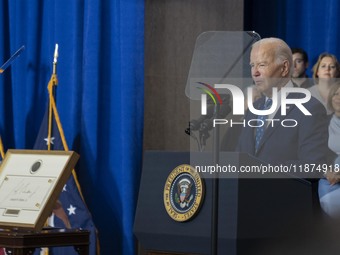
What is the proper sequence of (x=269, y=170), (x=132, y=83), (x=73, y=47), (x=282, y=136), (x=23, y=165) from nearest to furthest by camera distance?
(x=269, y=170), (x=282, y=136), (x=23, y=165), (x=132, y=83), (x=73, y=47)

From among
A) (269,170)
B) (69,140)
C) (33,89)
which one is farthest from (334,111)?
(33,89)

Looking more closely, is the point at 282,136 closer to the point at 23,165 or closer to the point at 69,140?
the point at 23,165

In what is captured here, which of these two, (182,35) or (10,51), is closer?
(182,35)

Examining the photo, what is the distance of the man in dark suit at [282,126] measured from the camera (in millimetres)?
3811

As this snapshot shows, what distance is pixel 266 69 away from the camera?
397cm

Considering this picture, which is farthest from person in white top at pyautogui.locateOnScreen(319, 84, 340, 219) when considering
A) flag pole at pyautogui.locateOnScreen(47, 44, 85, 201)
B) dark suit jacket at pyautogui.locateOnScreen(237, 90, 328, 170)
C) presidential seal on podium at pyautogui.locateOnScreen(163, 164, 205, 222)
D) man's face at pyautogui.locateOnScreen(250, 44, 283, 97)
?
flag pole at pyautogui.locateOnScreen(47, 44, 85, 201)

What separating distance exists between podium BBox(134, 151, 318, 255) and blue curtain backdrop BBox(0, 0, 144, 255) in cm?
251

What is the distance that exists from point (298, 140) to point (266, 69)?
396mm

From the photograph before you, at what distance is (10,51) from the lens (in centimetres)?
728

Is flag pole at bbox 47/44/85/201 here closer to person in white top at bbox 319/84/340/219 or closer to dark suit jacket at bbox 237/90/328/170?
person in white top at bbox 319/84/340/219

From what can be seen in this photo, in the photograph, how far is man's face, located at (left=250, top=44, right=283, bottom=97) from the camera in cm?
397

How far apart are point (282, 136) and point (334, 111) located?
4.06 ft

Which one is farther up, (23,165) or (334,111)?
(334,111)

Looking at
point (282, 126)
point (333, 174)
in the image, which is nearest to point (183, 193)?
point (282, 126)
